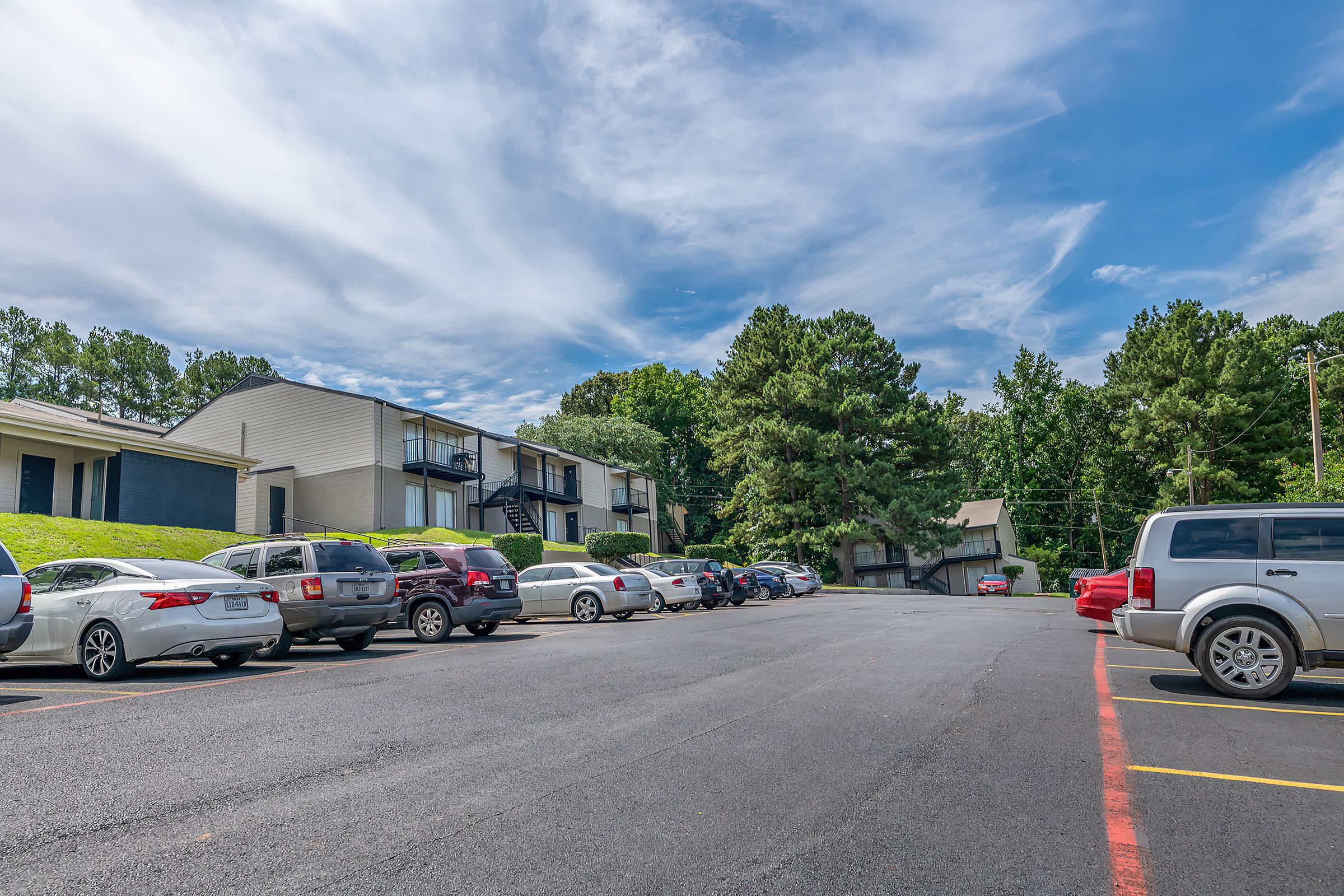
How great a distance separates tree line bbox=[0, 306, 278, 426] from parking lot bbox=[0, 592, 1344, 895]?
57.4 metres

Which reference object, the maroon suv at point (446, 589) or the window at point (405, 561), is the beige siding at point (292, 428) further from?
the maroon suv at point (446, 589)

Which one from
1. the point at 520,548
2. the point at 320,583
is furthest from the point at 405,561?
the point at 520,548

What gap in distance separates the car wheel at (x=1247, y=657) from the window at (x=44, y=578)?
12.7 meters

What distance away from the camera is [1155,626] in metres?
8.42

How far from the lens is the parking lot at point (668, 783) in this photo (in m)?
3.62

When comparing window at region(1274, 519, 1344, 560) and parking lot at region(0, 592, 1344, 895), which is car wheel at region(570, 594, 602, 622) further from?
window at region(1274, 519, 1344, 560)

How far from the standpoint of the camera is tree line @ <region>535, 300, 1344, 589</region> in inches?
1884

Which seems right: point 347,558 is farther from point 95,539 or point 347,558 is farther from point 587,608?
point 95,539

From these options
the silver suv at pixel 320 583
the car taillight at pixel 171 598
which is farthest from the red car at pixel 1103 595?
the car taillight at pixel 171 598

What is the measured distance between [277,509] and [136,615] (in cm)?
2868

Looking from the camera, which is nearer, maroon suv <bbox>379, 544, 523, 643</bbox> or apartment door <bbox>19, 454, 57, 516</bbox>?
maroon suv <bbox>379, 544, 523, 643</bbox>

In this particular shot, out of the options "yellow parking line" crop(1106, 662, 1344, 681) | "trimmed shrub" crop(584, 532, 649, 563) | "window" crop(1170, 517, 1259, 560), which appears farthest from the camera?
"trimmed shrub" crop(584, 532, 649, 563)

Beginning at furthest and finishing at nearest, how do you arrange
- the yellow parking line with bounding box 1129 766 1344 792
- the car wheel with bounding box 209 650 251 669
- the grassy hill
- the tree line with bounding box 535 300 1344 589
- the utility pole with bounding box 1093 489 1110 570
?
the utility pole with bounding box 1093 489 1110 570, the tree line with bounding box 535 300 1344 589, the grassy hill, the car wheel with bounding box 209 650 251 669, the yellow parking line with bounding box 1129 766 1344 792

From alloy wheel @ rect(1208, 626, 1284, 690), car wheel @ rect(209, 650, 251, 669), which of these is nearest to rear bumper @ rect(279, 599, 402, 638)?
car wheel @ rect(209, 650, 251, 669)
